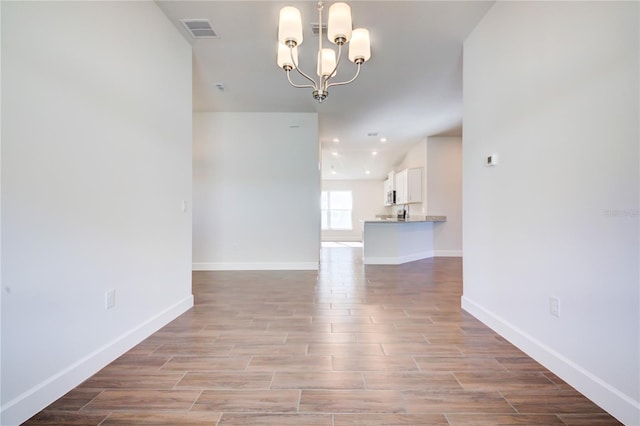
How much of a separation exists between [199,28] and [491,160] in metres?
2.93

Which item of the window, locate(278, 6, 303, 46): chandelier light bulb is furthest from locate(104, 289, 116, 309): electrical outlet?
the window

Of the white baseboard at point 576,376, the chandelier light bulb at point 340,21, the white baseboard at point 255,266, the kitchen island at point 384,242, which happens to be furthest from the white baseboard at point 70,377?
the kitchen island at point 384,242

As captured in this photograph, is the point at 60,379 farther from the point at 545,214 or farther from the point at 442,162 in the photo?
the point at 442,162

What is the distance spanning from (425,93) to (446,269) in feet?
9.89

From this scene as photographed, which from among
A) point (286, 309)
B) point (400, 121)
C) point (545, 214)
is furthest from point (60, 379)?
point (400, 121)

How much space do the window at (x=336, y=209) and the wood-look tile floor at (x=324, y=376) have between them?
829cm

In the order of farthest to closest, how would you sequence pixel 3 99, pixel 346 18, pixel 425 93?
pixel 425 93 → pixel 346 18 → pixel 3 99

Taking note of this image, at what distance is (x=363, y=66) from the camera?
318 cm

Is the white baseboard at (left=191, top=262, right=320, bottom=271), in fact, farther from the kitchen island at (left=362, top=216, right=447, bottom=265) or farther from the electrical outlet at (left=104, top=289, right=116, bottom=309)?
the electrical outlet at (left=104, top=289, right=116, bottom=309)

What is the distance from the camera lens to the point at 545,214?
173cm

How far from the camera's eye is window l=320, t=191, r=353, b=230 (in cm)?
1109

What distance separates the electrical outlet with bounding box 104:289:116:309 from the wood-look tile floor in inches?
14.9

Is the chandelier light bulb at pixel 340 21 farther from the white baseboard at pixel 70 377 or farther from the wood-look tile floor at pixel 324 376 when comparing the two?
the white baseboard at pixel 70 377

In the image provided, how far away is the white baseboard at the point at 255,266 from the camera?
185 inches
